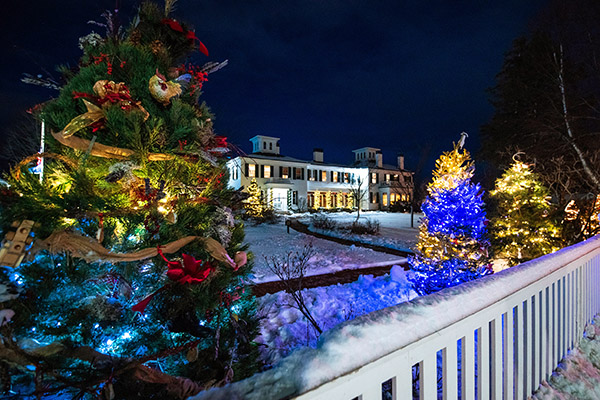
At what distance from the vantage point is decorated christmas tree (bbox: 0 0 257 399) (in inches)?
48.4

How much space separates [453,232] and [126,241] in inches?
216

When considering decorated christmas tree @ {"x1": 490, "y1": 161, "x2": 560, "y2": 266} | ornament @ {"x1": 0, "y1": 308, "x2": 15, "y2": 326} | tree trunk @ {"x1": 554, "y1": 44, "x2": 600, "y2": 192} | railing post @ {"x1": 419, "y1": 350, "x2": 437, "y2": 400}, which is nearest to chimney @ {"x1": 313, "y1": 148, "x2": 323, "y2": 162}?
tree trunk @ {"x1": 554, "y1": 44, "x2": 600, "y2": 192}

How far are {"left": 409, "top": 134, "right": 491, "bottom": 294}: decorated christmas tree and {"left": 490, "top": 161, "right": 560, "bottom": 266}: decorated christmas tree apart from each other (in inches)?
132

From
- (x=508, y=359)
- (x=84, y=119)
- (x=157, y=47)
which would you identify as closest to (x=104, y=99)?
(x=84, y=119)

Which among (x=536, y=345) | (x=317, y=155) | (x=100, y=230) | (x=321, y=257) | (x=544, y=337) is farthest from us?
(x=317, y=155)

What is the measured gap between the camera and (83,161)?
1.44 meters

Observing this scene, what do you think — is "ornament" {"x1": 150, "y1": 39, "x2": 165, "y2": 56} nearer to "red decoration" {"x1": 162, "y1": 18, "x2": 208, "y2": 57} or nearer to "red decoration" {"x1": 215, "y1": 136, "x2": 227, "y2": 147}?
"red decoration" {"x1": 162, "y1": 18, "x2": 208, "y2": 57}

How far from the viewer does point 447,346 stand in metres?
1.40

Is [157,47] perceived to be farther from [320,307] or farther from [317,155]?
[317,155]

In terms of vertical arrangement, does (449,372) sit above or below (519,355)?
above

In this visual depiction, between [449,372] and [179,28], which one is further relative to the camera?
[179,28]

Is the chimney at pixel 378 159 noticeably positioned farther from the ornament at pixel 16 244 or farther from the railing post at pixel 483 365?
the ornament at pixel 16 244

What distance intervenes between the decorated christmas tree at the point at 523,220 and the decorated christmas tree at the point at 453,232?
132 inches

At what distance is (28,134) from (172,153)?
19.1 meters
